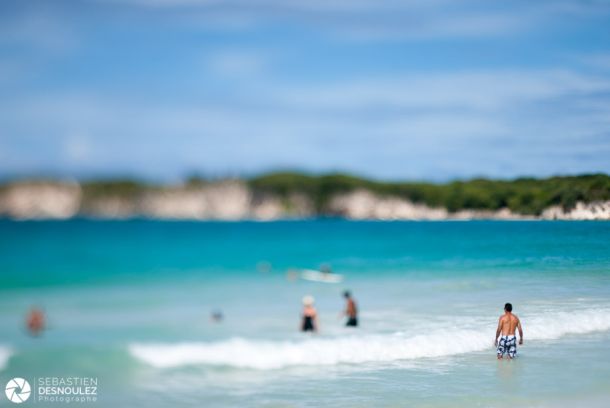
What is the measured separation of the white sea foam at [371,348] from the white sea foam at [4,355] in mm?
1755

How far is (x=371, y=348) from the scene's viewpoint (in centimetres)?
1023

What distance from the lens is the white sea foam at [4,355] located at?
10289mm

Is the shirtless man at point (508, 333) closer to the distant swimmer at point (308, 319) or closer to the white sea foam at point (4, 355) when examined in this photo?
the distant swimmer at point (308, 319)

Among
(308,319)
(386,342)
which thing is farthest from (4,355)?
(386,342)

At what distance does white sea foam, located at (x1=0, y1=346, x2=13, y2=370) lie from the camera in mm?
10289

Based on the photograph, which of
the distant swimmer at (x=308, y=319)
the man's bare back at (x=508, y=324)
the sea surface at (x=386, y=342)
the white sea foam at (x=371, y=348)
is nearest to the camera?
the sea surface at (x=386, y=342)

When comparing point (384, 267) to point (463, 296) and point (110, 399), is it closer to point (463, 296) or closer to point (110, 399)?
point (463, 296)

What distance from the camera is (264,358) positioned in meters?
10.4

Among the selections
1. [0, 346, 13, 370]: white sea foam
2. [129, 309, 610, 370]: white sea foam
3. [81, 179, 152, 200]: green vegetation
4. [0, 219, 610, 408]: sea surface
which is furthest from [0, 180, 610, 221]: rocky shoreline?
[0, 346, 13, 370]: white sea foam

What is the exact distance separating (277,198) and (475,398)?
3004 centimetres

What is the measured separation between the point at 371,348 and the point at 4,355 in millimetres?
5373

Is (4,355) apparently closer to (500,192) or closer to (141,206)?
(141,206)

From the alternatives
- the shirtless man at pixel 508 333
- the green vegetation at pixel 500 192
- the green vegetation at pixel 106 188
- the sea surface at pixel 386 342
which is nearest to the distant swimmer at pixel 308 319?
the sea surface at pixel 386 342

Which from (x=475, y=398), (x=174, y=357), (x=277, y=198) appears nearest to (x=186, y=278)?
(x=277, y=198)
